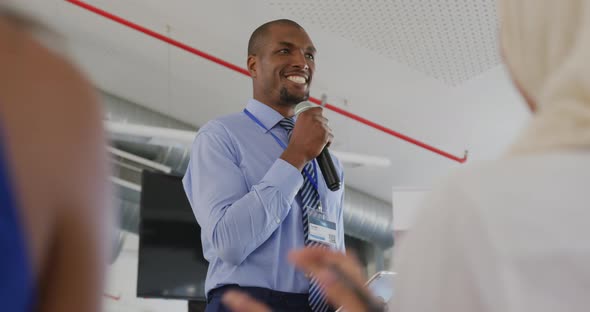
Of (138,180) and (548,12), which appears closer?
(548,12)

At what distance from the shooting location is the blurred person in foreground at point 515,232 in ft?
2.01

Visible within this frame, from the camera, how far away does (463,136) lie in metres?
6.18

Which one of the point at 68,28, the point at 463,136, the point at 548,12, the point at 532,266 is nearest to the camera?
the point at 532,266

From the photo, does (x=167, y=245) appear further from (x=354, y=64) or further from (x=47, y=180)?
(x=47, y=180)

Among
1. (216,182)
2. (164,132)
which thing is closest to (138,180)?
(164,132)

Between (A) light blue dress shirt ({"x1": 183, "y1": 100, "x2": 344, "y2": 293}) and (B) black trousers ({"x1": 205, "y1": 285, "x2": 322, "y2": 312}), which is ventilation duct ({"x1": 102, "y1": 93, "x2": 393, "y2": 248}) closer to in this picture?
(A) light blue dress shirt ({"x1": 183, "y1": 100, "x2": 344, "y2": 293})

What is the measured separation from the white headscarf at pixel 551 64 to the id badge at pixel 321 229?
1129 mm

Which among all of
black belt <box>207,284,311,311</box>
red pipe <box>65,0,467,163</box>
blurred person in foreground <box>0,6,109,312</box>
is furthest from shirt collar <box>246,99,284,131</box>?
red pipe <box>65,0,467,163</box>

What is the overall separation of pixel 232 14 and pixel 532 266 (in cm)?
432

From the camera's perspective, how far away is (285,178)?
182 centimetres

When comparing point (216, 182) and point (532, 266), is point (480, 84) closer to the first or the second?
point (216, 182)

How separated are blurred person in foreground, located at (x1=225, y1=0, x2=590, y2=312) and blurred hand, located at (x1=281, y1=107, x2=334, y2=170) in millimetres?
1191

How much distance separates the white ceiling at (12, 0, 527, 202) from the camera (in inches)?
179

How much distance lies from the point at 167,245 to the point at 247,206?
3.94 meters
